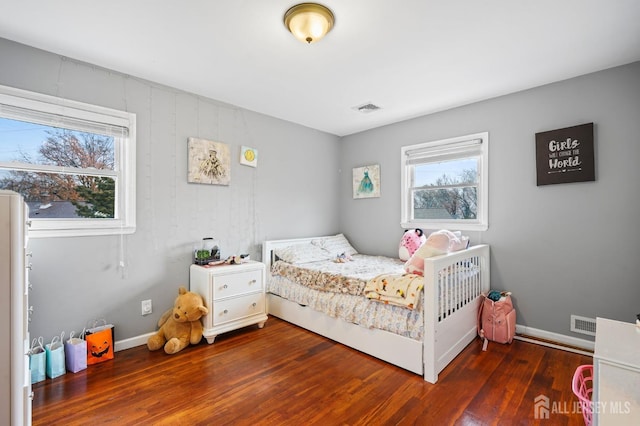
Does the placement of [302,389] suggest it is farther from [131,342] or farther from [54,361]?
[54,361]

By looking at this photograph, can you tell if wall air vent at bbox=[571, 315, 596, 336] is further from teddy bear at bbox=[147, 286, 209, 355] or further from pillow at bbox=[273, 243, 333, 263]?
teddy bear at bbox=[147, 286, 209, 355]

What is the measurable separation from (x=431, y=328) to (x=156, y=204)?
2500 millimetres

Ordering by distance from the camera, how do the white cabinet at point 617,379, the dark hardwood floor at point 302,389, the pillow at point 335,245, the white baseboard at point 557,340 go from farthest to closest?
1. the pillow at point 335,245
2. the white baseboard at point 557,340
3. the dark hardwood floor at point 302,389
4. the white cabinet at point 617,379

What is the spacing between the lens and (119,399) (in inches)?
71.1

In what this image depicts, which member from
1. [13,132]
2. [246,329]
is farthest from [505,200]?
[13,132]

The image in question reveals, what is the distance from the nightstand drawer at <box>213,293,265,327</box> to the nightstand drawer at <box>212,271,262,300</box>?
2.3 inches

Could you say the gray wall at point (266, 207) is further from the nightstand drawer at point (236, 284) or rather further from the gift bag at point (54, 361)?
the nightstand drawer at point (236, 284)

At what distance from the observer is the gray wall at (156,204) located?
7.12 ft

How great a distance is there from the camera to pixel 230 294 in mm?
2732

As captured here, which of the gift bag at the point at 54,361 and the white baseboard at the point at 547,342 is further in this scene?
the white baseboard at the point at 547,342

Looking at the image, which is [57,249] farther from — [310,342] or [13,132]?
[310,342]

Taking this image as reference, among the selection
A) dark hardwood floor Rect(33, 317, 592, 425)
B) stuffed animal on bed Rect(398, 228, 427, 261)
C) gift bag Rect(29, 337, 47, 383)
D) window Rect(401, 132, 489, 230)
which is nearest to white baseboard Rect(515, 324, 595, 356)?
dark hardwood floor Rect(33, 317, 592, 425)

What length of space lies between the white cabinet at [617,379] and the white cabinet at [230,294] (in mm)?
2485

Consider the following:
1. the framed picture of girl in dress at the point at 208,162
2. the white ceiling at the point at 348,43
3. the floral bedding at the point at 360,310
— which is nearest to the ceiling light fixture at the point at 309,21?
the white ceiling at the point at 348,43
